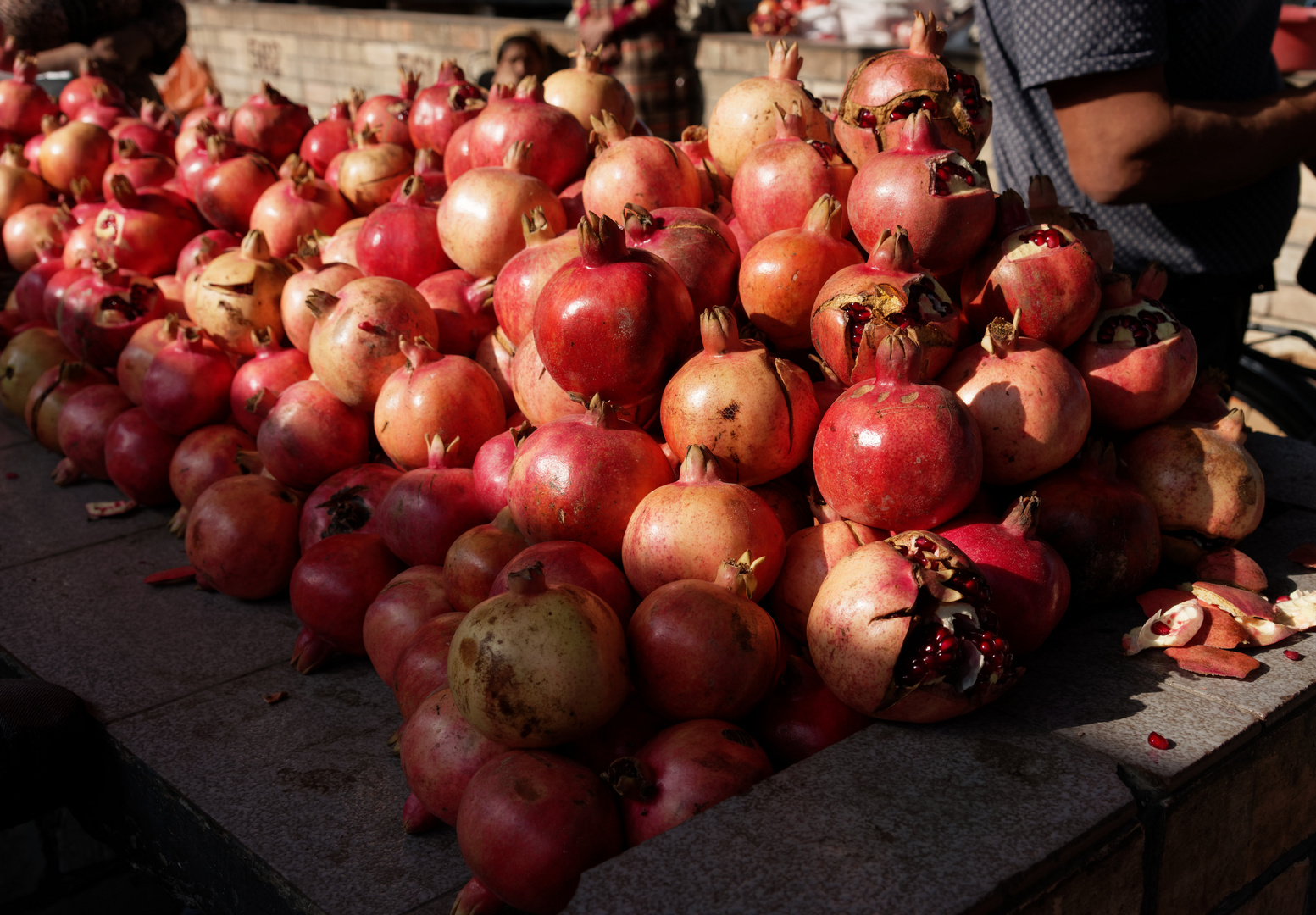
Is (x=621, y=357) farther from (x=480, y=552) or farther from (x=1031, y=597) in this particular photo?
(x=1031, y=597)

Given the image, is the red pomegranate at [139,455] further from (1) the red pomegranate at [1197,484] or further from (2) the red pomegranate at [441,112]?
(1) the red pomegranate at [1197,484]

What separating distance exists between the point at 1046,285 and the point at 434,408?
1206mm

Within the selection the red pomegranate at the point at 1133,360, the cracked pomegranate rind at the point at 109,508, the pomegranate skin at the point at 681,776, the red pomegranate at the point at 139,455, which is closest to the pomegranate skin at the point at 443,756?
the pomegranate skin at the point at 681,776

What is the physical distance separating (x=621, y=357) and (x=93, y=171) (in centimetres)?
293

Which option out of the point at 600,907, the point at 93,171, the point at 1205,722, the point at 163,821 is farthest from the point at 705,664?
the point at 93,171

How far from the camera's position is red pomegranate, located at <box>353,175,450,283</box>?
2.47m

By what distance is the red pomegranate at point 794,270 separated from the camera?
1871 millimetres

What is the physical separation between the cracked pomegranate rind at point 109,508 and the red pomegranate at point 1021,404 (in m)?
2.31

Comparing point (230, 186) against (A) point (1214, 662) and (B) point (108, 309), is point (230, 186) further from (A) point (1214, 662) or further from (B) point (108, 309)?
(A) point (1214, 662)

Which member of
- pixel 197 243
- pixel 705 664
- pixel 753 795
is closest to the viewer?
pixel 753 795

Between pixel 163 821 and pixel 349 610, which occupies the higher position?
pixel 349 610

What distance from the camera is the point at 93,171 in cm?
368

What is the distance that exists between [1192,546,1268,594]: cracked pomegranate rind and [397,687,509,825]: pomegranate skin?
1.32 metres

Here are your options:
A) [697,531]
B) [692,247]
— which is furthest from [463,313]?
[697,531]
